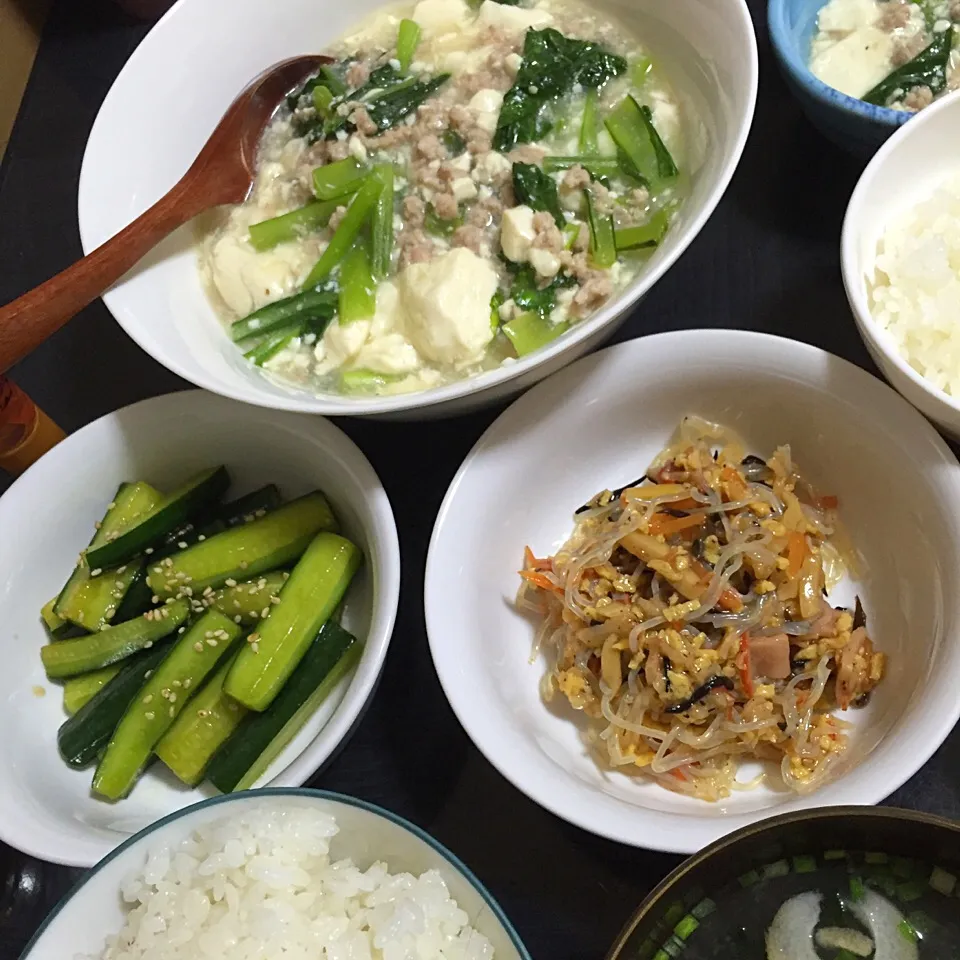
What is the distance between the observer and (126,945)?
4.02 feet

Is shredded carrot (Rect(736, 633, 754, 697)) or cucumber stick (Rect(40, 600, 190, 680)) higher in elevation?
cucumber stick (Rect(40, 600, 190, 680))

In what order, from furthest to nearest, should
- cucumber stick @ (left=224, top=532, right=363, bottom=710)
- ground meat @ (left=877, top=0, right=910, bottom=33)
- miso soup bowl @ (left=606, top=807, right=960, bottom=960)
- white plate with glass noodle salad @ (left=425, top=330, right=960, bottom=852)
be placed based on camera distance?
1. ground meat @ (left=877, top=0, right=910, bottom=33)
2. cucumber stick @ (left=224, top=532, right=363, bottom=710)
3. white plate with glass noodle salad @ (left=425, top=330, right=960, bottom=852)
4. miso soup bowl @ (left=606, top=807, right=960, bottom=960)

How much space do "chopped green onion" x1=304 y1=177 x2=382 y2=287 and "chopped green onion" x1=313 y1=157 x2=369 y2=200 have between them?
0.03 meters

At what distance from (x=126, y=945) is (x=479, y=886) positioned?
0.49 m

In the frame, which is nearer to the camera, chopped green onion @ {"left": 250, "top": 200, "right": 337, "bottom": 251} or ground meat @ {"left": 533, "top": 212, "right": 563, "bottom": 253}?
ground meat @ {"left": 533, "top": 212, "right": 563, "bottom": 253}

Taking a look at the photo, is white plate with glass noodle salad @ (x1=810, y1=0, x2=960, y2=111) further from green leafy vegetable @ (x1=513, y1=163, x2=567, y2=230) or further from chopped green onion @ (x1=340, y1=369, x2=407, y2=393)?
chopped green onion @ (x1=340, y1=369, x2=407, y2=393)

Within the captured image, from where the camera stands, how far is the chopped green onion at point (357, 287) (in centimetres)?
156

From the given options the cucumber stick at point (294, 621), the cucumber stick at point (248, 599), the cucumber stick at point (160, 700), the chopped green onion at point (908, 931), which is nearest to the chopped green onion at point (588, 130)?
the cucumber stick at point (294, 621)

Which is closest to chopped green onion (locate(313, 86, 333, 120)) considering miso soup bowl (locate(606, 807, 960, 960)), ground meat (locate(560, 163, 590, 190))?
ground meat (locate(560, 163, 590, 190))

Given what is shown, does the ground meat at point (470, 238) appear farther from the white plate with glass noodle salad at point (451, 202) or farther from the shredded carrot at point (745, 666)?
the shredded carrot at point (745, 666)

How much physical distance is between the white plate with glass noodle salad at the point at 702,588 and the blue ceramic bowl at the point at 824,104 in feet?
1.61

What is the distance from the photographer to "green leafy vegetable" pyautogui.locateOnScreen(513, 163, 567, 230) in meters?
1.55

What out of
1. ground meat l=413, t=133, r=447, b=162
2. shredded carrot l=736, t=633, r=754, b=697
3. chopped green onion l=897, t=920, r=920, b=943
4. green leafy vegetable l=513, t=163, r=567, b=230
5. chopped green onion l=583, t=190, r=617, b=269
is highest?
ground meat l=413, t=133, r=447, b=162

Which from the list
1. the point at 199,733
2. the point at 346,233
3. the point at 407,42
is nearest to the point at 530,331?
the point at 346,233
